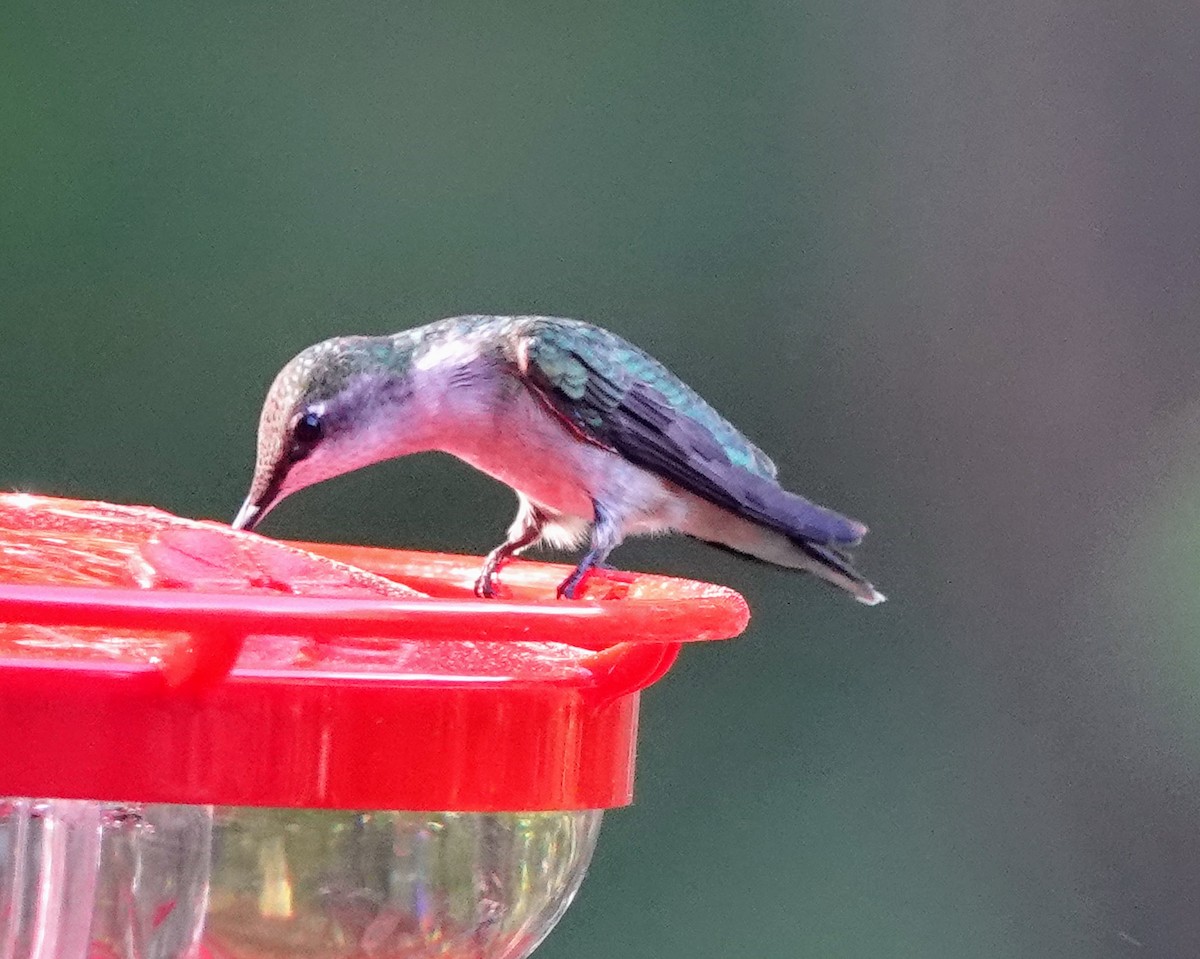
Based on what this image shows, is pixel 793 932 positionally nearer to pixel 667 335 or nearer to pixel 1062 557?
pixel 1062 557

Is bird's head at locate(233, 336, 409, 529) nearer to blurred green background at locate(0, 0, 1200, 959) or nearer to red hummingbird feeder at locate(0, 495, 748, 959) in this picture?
red hummingbird feeder at locate(0, 495, 748, 959)

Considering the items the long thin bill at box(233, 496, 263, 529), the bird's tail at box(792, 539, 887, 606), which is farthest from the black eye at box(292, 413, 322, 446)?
the bird's tail at box(792, 539, 887, 606)

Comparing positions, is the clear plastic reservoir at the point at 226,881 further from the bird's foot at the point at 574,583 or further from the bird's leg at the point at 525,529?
the bird's leg at the point at 525,529

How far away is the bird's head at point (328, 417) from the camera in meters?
2.16

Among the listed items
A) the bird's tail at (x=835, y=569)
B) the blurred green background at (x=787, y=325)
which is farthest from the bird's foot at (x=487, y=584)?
the blurred green background at (x=787, y=325)

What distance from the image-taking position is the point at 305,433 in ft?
7.34

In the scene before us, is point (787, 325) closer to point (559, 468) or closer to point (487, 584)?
point (559, 468)

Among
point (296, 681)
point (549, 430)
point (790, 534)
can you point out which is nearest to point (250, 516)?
point (549, 430)

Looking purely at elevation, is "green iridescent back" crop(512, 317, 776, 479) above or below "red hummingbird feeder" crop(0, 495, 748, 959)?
above

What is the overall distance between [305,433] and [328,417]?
0.23 feet

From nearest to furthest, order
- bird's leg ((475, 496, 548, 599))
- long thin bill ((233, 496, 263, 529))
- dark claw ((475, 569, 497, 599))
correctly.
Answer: dark claw ((475, 569, 497, 599)) < long thin bill ((233, 496, 263, 529)) < bird's leg ((475, 496, 548, 599))

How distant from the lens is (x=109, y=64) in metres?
4.10

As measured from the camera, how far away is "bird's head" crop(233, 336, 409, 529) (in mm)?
2164

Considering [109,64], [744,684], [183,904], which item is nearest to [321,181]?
[109,64]
